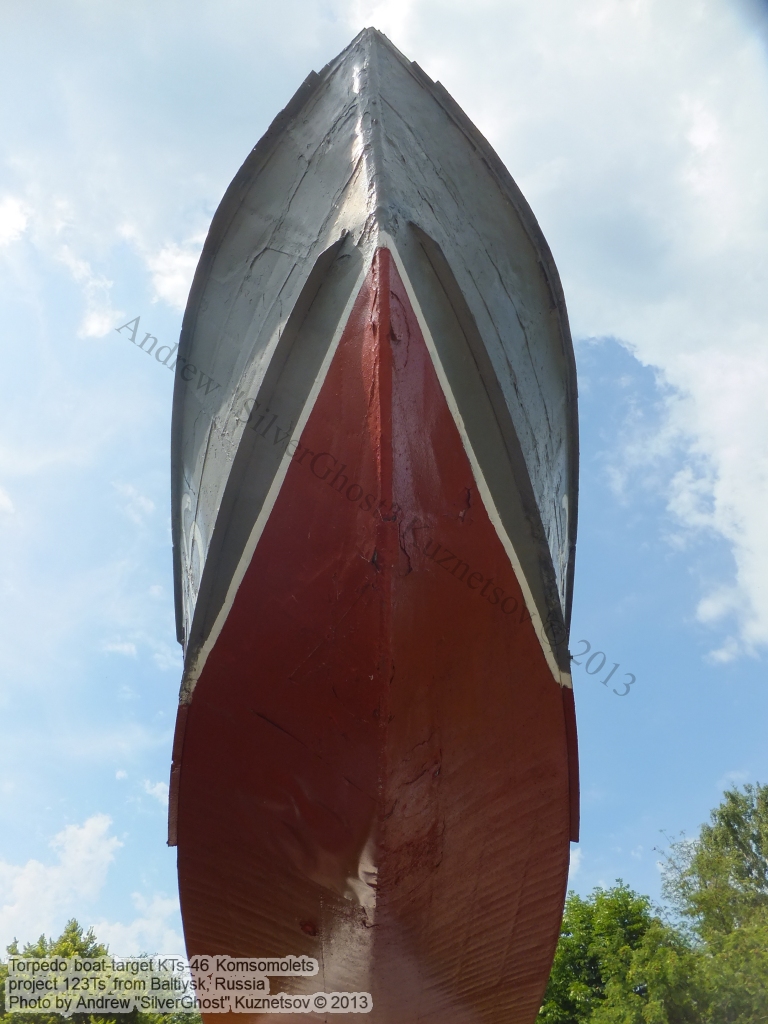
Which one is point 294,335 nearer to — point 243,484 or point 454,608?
point 243,484

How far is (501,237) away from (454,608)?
2052 mm

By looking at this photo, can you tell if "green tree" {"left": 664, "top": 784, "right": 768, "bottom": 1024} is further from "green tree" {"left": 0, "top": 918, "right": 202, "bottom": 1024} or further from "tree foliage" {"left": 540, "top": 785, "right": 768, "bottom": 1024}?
"green tree" {"left": 0, "top": 918, "right": 202, "bottom": 1024}

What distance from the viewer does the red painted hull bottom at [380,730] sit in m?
2.32

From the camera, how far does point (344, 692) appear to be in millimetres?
2346

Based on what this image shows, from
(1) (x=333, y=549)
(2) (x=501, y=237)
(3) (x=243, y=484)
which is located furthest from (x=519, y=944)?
(2) (x=501, y=237)

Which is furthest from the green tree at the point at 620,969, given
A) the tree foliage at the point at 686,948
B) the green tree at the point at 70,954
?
the green tree at the point at 70,954

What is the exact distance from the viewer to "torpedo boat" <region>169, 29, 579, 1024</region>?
236cm

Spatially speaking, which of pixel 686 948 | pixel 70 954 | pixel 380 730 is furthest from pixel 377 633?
pixel 686 948

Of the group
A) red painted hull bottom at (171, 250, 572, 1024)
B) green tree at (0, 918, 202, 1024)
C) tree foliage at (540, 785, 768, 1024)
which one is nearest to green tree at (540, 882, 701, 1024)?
tree foliage at (540, 785, 768, 1024)

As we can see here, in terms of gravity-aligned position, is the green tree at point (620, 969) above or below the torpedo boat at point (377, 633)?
below

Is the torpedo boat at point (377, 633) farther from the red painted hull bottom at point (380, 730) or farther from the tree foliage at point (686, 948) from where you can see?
the tree foliage at point (686, 948)

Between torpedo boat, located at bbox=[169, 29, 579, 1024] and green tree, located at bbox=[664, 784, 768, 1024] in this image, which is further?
green tree, located at bbox=[664, 784, 768, 1024]

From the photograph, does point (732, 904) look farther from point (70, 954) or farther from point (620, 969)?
point (70, 954)

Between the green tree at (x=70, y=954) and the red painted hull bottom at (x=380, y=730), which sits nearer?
the red painted hull bottom at (x=380, y=730)
